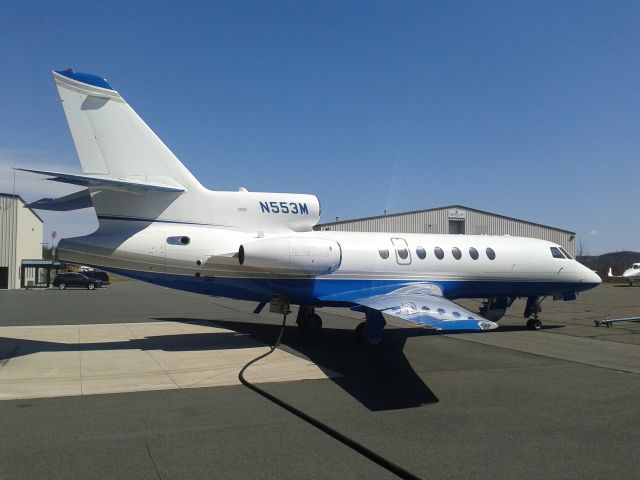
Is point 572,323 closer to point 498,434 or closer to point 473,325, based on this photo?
point 473,325

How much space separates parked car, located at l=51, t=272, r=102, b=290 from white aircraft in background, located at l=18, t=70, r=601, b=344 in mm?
40307

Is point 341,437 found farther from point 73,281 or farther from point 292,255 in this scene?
point 73,281

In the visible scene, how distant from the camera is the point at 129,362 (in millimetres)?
11656

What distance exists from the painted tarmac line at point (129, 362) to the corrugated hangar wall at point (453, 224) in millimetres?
24523

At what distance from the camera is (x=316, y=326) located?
55.0ft

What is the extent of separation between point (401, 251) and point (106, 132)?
8.45 meters

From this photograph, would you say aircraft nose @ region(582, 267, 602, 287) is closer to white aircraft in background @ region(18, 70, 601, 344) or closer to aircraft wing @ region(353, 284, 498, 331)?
white aircraft in background @ region(18, 70, 601, 344)

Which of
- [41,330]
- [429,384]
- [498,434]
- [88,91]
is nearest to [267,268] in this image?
[429,384]

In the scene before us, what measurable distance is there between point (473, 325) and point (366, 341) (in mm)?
5410

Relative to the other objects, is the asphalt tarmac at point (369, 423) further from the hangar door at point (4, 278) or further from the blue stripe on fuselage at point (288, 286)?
the hangar door at point (4, 278)

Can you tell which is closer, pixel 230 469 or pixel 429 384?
pixel 230 469

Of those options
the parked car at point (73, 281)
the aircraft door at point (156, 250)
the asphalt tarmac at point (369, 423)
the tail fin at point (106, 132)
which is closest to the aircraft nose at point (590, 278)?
the asphalt tarmac at point (369, 423)

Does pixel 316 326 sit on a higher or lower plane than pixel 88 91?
lower

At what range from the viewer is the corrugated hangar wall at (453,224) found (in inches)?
1591
